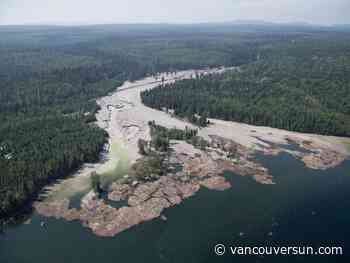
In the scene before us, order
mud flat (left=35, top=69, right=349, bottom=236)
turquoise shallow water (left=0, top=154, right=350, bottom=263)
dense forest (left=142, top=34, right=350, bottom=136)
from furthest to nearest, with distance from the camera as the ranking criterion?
dense forest (left=142, top=34, right=350, bottom=136), mud flat (left=35, top=69, right=349, bottom=236), turquoise shallow water (left=0, top=154, right=350, bottom=263)

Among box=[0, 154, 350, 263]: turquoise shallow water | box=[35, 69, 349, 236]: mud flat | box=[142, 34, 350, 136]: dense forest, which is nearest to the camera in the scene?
box=[0, 154, 350, 263]: turquoise shallow water

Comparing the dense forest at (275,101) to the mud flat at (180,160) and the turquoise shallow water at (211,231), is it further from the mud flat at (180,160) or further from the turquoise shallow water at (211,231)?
the turquoise shallow water at (211,231)

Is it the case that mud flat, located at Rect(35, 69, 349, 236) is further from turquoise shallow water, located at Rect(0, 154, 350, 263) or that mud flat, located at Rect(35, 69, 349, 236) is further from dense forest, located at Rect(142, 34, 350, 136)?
dense forest, located at Rect(142, 34, 350, 136)

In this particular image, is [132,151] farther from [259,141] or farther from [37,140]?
[259,141]

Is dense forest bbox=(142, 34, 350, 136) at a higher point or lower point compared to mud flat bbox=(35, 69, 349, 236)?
higher

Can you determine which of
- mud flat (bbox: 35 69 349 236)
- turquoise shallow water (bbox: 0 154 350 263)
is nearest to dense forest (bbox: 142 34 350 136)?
mud flat (bbox: 35 69 349 236)

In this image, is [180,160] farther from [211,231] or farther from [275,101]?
[275,101]
